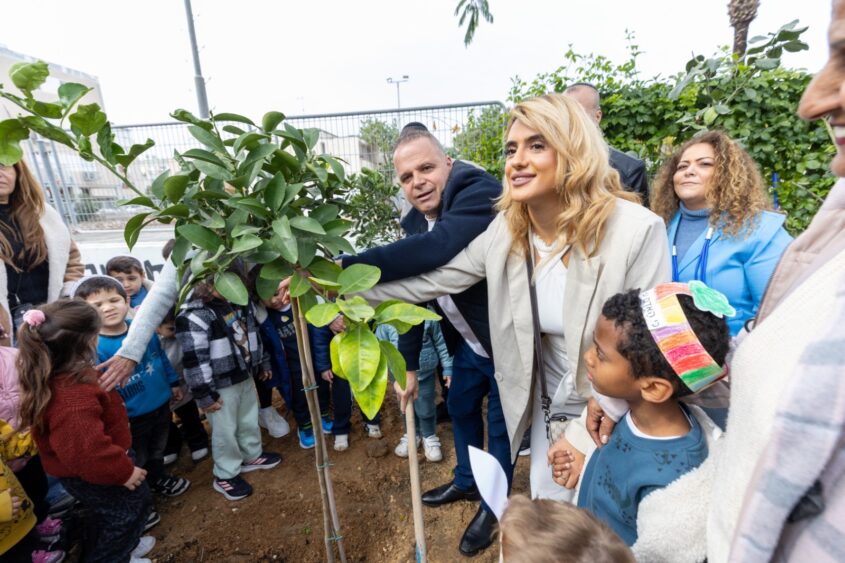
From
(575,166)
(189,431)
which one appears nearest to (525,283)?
(575,166)

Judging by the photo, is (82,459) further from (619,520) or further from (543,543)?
(619,520)

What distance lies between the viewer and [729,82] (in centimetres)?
379

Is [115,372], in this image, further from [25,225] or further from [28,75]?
[28,75]

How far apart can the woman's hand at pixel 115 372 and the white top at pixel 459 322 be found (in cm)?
155

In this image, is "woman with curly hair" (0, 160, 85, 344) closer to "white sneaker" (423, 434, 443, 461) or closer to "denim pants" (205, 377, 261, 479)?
"denim pants" (205, 377, 261, 479)

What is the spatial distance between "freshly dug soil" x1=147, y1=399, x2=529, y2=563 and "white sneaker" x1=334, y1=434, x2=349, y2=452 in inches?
1.6

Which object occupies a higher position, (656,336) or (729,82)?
(729,82)

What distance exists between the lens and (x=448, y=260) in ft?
5.60

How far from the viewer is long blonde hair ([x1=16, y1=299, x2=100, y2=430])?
183 cm

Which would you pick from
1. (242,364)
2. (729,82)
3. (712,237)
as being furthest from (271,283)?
(729,82)

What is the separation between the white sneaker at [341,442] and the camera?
3225 mm

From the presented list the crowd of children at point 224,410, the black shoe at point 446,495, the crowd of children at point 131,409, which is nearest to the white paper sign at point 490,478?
the crowd of children at point 224,410

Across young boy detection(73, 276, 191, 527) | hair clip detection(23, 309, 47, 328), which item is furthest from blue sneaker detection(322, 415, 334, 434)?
hair clip detection(23, 309, 47, 328)

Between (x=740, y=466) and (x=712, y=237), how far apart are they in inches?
86.8
